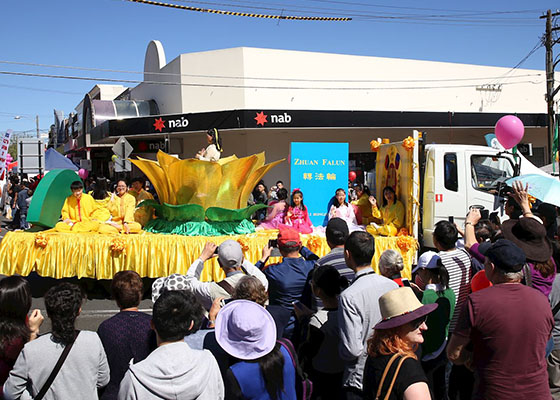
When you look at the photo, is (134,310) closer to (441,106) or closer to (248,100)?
(248,100)

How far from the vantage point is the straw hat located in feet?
7.97

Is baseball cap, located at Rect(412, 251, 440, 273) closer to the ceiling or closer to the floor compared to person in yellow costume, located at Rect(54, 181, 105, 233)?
closer to the floor

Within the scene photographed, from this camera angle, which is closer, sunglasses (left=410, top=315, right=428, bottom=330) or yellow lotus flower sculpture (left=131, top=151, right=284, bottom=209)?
sunglasses (left=410, top=315, right=428, bottom=330)

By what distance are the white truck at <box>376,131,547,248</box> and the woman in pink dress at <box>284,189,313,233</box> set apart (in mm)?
1583

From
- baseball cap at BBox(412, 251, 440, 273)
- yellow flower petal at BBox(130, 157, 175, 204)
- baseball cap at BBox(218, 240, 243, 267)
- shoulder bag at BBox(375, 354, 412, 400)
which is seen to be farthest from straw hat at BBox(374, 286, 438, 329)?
yellow flower petal at BBox(130, 157, 175, 204)

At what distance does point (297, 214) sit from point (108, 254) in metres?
3.22

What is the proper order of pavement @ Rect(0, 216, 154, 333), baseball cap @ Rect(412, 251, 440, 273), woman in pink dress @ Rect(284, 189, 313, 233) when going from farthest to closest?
woman in pink dress @ Rect(284, 189, 313, 233) < pavement @ Rect(0, 216, 154, 333) < baseball cap @ Rect(412, 251, 440, 273)

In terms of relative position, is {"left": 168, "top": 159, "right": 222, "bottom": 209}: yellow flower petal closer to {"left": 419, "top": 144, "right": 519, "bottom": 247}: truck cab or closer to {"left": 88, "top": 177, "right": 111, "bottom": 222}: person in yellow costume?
{"left": 88, "top": 177, "right": 111, "bottom": 222}: person in yellow costume

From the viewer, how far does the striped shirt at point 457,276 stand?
380 cm

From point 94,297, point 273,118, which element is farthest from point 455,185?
point 273,118

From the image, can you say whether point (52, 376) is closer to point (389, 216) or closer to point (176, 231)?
point (176, 231)

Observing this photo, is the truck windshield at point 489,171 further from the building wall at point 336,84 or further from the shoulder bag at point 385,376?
the building wall at point 336,84

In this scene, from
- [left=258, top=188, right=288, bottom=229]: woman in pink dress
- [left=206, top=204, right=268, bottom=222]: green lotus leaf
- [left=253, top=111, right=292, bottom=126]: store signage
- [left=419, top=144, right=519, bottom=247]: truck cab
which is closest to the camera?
[left=206, top=204, right=268, bottom=222]: green lotus leaf

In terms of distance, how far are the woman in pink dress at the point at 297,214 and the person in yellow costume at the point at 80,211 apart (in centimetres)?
309
